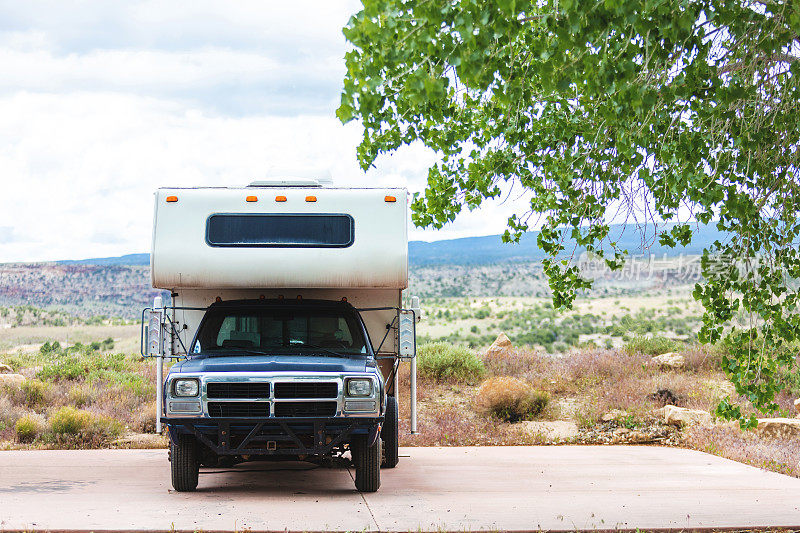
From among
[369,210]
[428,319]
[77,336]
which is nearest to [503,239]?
[369,210]

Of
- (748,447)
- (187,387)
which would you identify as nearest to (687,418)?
(748,447)

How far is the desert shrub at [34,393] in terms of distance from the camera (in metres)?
18.3

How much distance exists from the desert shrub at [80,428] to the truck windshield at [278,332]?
5.60m

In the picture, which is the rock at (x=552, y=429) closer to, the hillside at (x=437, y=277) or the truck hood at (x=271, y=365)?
the hillside at (x=437, y=277)

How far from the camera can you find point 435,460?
12820mm

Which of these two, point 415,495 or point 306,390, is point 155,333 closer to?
point 306,390

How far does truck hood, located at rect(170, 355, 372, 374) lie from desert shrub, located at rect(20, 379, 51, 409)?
33.3 ft

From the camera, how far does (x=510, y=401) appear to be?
1761cm

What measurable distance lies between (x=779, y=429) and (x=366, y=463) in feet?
28.2

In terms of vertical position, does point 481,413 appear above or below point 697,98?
below

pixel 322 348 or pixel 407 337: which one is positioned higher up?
pixel 407 337

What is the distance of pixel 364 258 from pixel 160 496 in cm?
325

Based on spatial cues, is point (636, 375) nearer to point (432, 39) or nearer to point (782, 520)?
point (782, 520)

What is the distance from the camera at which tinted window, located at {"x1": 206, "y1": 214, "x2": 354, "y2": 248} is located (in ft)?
33.1
